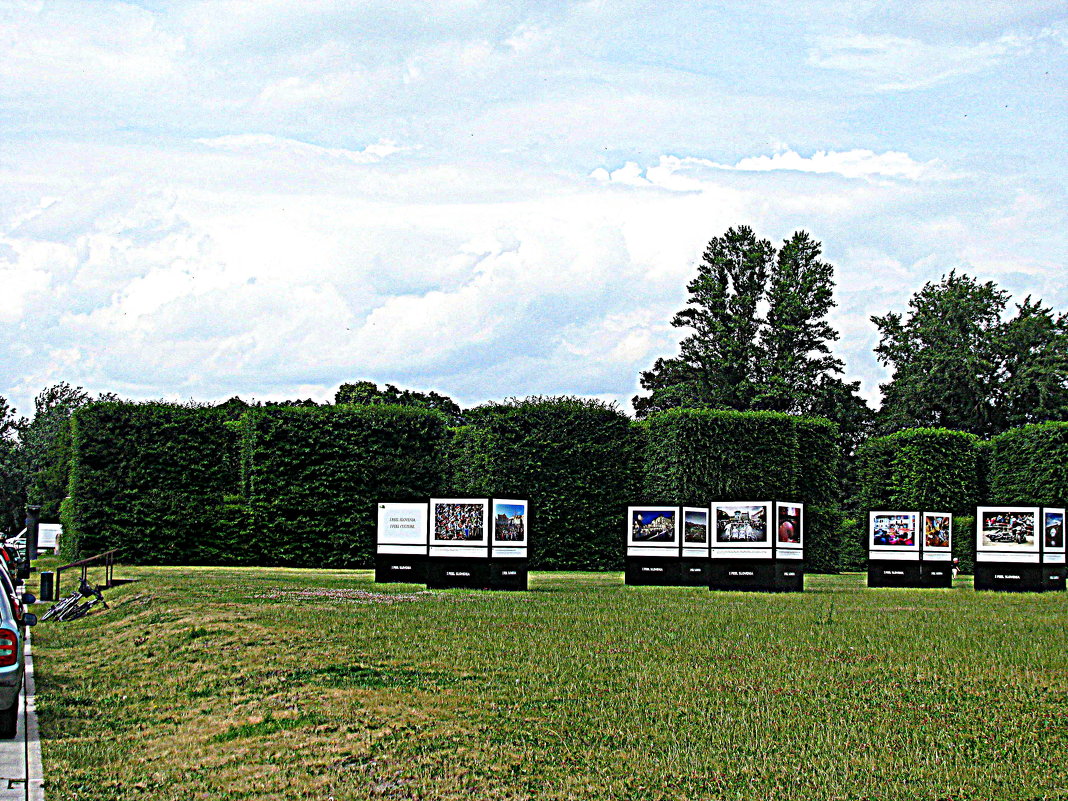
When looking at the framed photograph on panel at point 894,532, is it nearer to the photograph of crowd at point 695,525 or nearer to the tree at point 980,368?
the photograph of crowd at point 695,525

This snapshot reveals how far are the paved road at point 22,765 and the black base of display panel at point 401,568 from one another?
1657cm

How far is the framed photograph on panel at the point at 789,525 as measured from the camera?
3128 centimetres

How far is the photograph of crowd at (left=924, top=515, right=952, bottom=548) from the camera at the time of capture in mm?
34688

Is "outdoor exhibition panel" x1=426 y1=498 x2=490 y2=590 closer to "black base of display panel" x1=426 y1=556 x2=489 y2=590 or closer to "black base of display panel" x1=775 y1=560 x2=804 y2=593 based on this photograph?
"black base of display panel" x1=426 y1=556 x2=489 y2=590

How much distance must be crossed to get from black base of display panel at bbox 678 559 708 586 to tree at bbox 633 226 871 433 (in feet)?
96.8

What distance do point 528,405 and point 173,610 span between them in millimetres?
19937

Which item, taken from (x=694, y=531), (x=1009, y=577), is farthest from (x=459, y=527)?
(x=1009, y=577)

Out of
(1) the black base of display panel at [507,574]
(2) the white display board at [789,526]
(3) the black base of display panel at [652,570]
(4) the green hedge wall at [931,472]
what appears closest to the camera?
(1) the black base of display panel at [507,574]

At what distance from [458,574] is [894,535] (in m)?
14.1

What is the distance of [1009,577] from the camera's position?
32156 millimetres

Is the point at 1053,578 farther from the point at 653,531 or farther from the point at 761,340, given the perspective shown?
the point at 761,340

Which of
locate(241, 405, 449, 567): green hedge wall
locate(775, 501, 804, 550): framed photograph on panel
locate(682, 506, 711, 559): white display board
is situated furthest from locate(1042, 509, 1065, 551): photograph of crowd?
locate(241, 405, 449, 567): green hedge wall

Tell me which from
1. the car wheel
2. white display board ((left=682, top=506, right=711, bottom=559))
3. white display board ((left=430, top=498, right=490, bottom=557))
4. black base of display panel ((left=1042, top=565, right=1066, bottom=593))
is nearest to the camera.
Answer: the car wheel

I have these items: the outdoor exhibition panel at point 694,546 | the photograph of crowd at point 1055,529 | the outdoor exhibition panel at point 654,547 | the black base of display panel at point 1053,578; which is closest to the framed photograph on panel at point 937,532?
the photograph of crowd at point 1055,529
